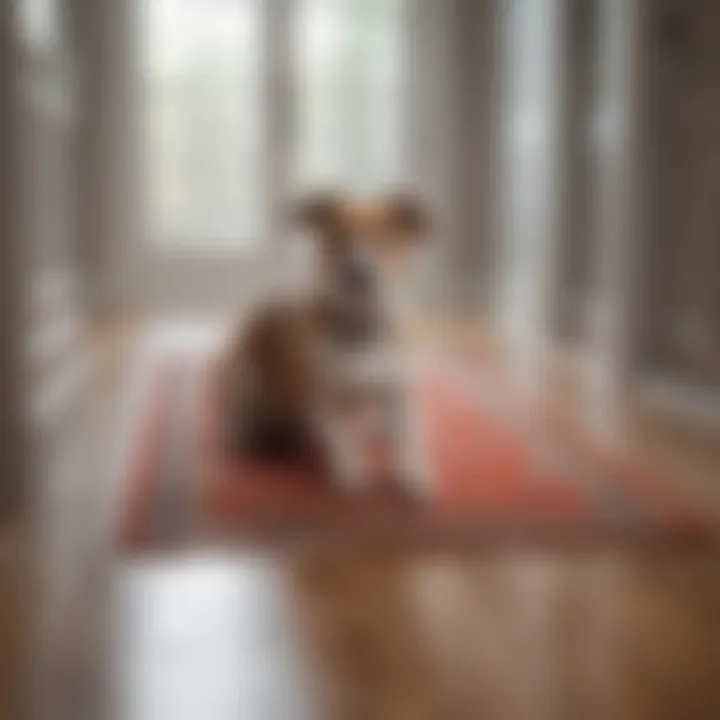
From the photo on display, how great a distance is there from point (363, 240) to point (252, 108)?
4.51 m

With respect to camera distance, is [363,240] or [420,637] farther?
[363,240]

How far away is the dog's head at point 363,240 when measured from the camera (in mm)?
2469

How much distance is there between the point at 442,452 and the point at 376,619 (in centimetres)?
116

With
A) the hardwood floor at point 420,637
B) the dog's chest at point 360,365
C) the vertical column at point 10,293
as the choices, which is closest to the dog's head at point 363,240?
the dog's chest at point 360,365

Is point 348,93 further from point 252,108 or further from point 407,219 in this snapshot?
point 407,219

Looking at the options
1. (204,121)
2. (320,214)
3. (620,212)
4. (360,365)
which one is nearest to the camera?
(360,365)

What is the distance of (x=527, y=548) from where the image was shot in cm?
200

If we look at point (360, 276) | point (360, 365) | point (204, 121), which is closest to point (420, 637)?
point (360, 365)

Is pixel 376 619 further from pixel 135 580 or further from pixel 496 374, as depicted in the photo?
pixel 496 374

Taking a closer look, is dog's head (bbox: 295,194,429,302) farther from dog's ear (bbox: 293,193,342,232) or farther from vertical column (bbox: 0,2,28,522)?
vertical column (bbox: 0,2,28,522)

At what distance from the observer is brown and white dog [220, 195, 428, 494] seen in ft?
7.89

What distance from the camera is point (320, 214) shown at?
8.24 feet

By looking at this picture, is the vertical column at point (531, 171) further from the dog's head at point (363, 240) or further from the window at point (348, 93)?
the dog's head at point (363, 240)

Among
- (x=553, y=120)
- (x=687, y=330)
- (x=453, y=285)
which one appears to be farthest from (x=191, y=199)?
(x=687, y=330)
